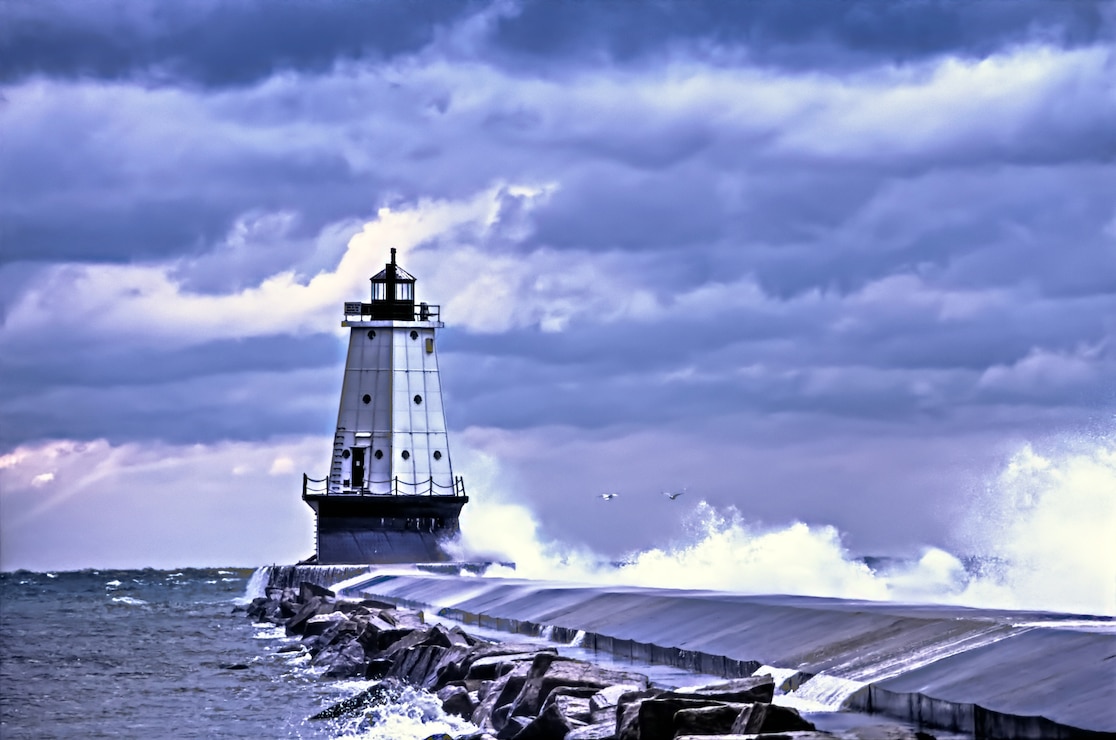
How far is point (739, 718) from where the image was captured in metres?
9.16

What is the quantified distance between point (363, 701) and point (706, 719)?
Answer: 812cm

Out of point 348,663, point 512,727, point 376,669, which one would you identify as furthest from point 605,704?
point 348,663

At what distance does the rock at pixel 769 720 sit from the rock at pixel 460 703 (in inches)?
243

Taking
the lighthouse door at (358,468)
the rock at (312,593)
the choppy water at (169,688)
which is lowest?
the choppy water at (169,688)

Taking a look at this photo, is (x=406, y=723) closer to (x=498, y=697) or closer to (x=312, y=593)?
(x=498, y=697)

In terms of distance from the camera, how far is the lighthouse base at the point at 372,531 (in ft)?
137

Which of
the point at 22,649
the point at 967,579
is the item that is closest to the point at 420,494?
the point at 22,649

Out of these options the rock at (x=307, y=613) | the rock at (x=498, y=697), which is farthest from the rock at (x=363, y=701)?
the rock at (x=307, y=613)

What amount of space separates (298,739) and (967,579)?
1955 centimetres

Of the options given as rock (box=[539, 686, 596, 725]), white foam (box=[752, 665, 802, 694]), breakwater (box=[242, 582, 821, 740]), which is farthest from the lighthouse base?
rock (box=[539, 686, 596, 725])

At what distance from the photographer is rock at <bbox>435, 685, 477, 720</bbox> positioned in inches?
584

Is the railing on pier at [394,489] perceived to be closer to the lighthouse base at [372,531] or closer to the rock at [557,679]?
the lighthouse base at [372,531]

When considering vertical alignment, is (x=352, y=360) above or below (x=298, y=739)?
above

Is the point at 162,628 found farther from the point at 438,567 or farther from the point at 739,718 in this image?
the point at 739,718
